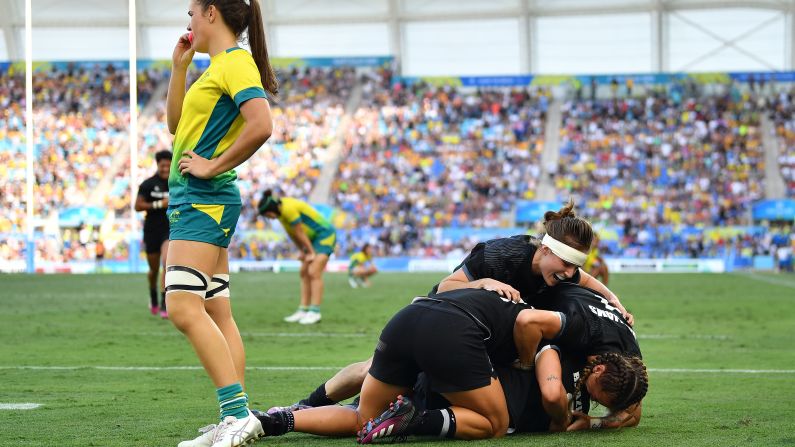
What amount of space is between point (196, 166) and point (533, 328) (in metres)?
1.83

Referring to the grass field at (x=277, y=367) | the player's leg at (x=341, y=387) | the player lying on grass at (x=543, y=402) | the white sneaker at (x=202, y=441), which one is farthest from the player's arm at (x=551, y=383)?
the white sneaker at (x=202, y=441)

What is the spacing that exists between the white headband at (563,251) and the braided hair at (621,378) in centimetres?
51

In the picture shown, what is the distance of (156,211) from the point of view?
14.9 m

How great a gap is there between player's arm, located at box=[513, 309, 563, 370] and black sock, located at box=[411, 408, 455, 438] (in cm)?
50

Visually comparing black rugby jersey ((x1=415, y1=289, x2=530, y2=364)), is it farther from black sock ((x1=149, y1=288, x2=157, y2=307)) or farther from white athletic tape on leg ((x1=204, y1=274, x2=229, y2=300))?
black sock ((x1=149, y1=288, x2=157, y2=307))

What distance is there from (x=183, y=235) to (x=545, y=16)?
48690 mm

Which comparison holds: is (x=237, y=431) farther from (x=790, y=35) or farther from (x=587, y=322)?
(x=790, y=35)

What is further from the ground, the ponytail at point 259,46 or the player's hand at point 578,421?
the ponytail at point 259,46

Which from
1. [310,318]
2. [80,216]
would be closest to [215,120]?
[310,318]

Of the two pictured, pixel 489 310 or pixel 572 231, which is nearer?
pixel 489 310

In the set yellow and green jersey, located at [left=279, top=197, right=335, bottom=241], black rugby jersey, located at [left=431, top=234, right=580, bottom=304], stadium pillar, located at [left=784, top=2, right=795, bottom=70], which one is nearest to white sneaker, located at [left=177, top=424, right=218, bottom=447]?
black rugby jersey, located at [left=431, top=234, right=580, bottom=304]

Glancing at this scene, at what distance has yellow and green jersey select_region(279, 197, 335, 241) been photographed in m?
14.7

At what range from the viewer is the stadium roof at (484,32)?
5166cm

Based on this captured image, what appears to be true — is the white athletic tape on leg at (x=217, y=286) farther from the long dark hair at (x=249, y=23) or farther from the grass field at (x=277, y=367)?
the long dark hair at (x=249, y=23)
